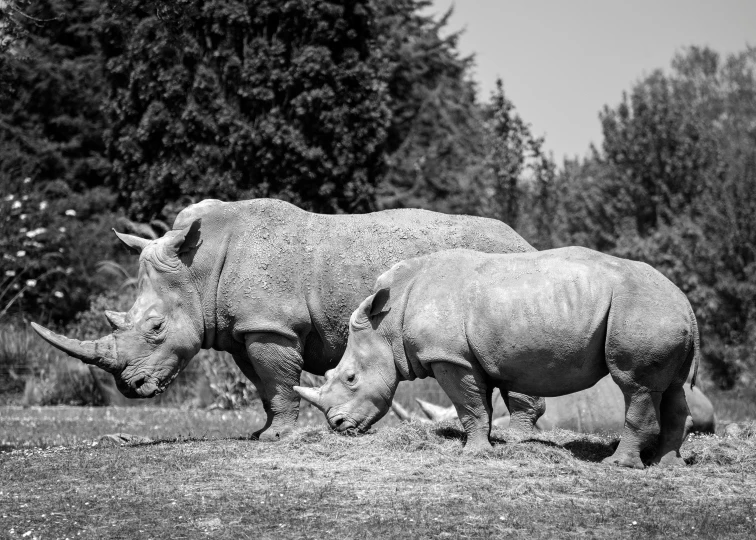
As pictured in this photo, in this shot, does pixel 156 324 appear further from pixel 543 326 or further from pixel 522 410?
pixel 543 326

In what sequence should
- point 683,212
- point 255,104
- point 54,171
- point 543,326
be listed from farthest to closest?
1. point 683,212
2. point 54,171
3. point 255,104
4. point 543,326

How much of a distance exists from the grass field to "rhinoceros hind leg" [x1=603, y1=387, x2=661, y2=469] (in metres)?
0.28

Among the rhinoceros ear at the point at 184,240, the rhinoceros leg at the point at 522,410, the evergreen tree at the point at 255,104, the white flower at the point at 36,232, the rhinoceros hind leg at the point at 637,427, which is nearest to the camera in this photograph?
the rhinoceros hind leg at the point at 637,427

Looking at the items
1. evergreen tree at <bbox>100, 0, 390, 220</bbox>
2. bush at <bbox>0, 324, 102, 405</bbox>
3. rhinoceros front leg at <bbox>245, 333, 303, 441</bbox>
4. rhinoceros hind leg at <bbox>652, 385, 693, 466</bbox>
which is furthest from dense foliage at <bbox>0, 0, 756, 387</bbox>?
rhinoceros hind leg at <bbox>652, 385, 693, 466</bbox>

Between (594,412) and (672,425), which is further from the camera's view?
(594,412)

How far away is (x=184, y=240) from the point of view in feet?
34.0

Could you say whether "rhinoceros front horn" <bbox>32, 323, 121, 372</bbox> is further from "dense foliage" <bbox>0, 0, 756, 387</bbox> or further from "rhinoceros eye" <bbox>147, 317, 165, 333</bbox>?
"dense foliage" <bbox>0, 0, 756, 387</bbox>

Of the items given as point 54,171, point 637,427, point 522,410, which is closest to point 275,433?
point 522,410

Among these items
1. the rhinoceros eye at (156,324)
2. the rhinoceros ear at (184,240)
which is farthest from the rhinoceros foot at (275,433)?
the rhinoceros ear at (184,240)

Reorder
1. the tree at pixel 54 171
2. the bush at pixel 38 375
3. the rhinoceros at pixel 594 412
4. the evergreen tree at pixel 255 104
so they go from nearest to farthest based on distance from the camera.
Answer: the rhinoceros at pixel 594 412, the bush at pixel 38 375, the evergreen tree at pixel 255 104, the tree at pixel 54 171

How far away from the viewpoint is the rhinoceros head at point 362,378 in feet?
30.6

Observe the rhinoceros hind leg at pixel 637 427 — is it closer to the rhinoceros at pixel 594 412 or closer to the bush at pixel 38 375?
the rhinoceros at pixel 594 412

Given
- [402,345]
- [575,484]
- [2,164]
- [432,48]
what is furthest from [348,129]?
[575,484]

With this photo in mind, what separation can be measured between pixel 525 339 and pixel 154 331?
144 inches
